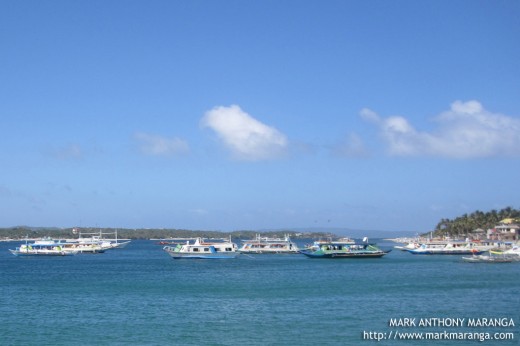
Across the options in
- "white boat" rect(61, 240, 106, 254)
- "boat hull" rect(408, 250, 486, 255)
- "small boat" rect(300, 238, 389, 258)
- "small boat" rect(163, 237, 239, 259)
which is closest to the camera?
"small boat" rect(163, 237, 239, 259)

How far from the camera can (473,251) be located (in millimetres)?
98938

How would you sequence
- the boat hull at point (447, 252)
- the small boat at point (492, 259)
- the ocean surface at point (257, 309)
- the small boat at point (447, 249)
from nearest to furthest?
the ocean surface at point (257, 309) < the small boat at point (492, 259) < the boat hull at point (447, 252) < the small boat at point (447, 249)

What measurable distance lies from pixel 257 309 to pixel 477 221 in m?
141

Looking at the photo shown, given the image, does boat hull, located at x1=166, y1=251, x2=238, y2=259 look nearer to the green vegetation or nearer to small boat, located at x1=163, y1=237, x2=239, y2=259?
small boat, located at x1=163, y1=237, x2=239, y2=259

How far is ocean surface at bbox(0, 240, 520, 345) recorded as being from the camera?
1126 inches

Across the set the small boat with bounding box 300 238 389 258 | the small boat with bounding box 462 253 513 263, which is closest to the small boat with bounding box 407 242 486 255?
the small boat with bounding box 300 238 389 258

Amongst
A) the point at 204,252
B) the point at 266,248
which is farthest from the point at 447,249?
the point at 204,252

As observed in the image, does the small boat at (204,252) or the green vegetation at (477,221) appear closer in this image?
the small boat at (204,252)

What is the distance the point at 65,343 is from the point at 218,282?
28.0 meters

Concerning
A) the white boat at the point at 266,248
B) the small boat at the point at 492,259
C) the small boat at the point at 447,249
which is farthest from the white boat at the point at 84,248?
the small boat at the point at 492,259

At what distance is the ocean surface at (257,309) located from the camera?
2859 cm

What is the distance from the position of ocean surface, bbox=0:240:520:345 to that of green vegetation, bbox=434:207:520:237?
10780 centimetres

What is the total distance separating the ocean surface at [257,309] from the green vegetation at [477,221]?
108 metres

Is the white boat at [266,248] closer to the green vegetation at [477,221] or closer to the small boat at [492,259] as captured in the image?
the small boat at [492,259]
